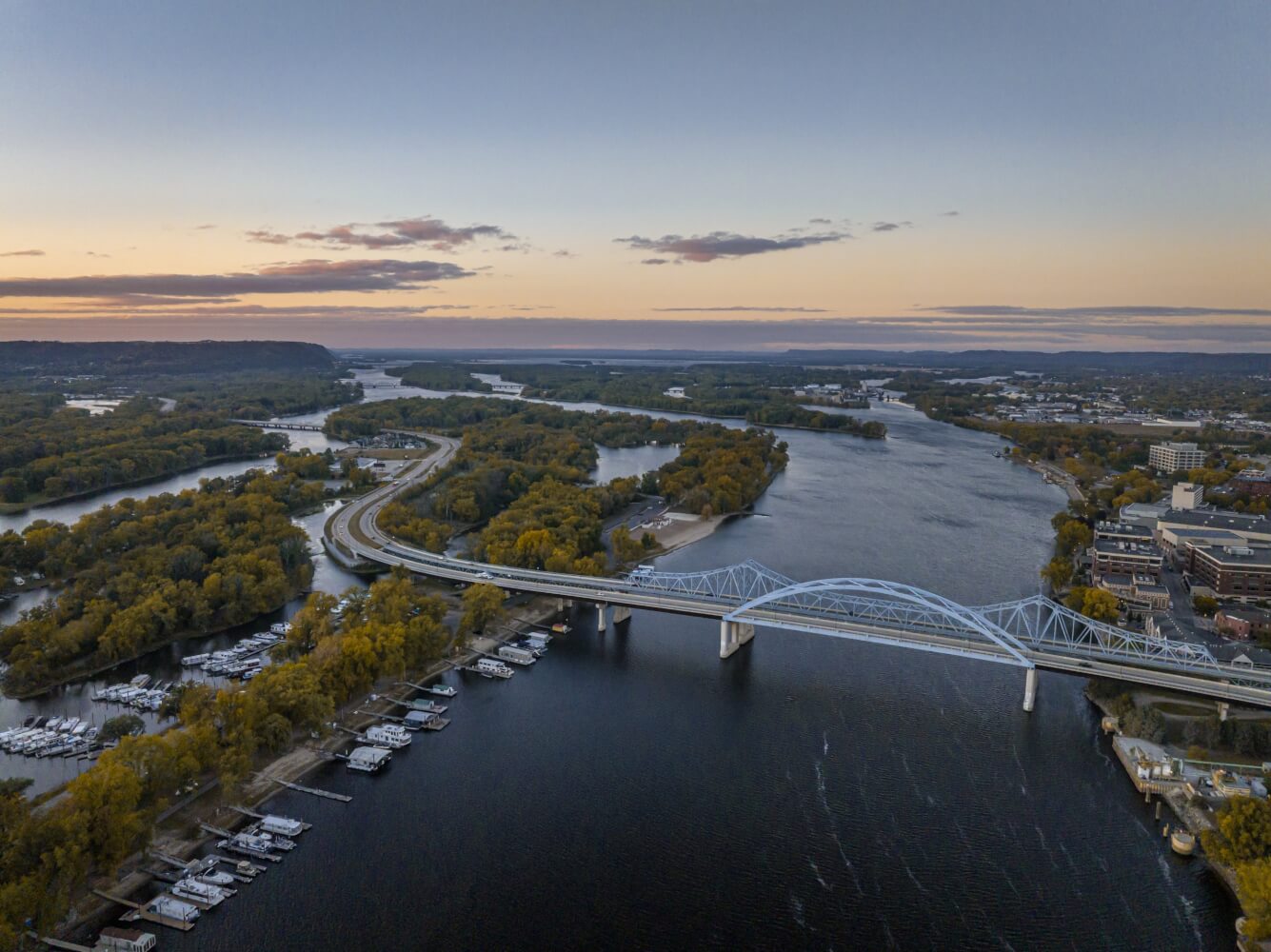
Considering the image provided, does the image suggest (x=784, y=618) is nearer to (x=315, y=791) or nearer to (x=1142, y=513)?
(x=315, y=791)

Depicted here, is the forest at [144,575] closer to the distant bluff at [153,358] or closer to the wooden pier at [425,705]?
the wooden pier at [425,705]

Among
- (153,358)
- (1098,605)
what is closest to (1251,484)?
(1098,605)

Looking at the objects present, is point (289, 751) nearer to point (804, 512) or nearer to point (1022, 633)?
point (1022, 633)

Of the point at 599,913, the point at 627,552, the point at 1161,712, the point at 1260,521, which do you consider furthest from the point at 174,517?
the point at 1260,521

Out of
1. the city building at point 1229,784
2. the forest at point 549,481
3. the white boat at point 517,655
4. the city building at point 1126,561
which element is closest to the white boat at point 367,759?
the white boat at point 517,655

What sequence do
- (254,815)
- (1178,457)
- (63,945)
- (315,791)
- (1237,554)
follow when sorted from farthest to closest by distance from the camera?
1. (1178,457)
2. (1237,554)
3. (315,791)
4. (254,815)
5. (63,945)

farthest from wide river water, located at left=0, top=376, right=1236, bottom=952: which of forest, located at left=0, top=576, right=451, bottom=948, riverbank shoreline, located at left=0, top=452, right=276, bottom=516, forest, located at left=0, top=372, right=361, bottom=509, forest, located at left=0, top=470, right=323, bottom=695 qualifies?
forest, located at left=0, top=372, right=361, bottom=509
